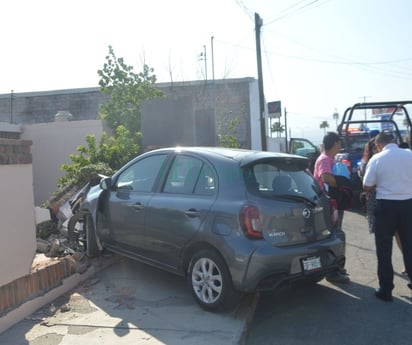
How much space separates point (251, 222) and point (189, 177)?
102cm

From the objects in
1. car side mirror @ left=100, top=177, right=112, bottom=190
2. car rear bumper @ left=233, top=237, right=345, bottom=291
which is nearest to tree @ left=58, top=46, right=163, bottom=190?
car side mirror @ left=100, top=177, right=112, bottom=190

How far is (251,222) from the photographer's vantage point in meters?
4.16

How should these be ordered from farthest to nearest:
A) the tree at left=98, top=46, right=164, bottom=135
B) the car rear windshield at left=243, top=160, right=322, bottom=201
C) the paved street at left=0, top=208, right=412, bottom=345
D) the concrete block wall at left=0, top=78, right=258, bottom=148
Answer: the concrete block wall at left=0, top=78, right=258, bottom=148, the tree at left=98, top=46, right=164, bottom=135, the car rear windshield at left=243, top=160, right=322, bottom=201, the paved street at left=0, top=208, right=412, bottom=345

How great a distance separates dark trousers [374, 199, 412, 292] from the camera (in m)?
4.84

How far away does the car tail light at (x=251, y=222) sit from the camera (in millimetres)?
4156

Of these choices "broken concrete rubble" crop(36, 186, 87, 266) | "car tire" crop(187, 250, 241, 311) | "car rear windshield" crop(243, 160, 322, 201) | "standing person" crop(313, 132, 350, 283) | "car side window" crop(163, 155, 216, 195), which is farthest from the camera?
"broken concrete rubble" crop(36, 186, 87, 266)

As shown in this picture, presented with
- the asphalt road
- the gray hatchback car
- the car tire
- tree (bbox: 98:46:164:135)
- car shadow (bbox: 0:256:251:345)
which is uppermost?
tree (bbox: 98:46:164:135)

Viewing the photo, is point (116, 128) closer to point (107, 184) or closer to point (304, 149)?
point (107, 184)

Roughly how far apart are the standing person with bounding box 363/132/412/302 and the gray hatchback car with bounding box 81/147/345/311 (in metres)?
0.47

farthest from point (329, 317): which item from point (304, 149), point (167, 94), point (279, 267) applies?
point (167, 94)

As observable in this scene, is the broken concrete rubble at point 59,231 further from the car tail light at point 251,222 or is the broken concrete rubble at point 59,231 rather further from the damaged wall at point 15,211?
the car tail light at point 251,222

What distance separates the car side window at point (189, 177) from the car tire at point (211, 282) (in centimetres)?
67

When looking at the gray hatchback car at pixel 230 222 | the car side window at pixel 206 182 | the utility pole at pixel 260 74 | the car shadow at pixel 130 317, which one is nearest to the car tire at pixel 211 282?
the gray hatchback car at pixel 230 222

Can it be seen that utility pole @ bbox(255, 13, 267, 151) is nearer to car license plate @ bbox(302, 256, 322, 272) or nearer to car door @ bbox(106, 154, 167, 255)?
car door @ bbox(106, 154, 167, 255)
